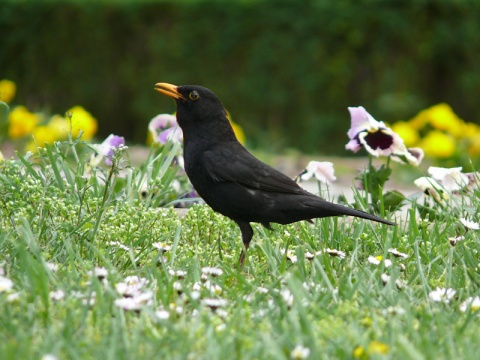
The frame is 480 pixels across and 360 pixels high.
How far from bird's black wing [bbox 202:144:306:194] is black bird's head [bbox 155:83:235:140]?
15 centimetres

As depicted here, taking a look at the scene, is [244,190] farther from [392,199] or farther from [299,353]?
[299,353]

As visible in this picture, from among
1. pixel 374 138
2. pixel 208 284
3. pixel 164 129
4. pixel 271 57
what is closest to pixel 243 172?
pixel 208 284

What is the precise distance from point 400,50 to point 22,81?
4.59 metres

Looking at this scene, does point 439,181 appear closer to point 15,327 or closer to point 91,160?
point 91,160

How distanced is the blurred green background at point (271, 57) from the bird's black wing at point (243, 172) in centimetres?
549

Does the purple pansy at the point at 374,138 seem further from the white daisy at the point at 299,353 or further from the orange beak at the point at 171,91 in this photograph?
the white daisy at the point at 299,353

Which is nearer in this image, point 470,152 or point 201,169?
point 201,169

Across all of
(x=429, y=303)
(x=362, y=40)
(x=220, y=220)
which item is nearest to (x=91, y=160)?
(x=220, y=220)

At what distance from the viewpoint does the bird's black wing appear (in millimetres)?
4055

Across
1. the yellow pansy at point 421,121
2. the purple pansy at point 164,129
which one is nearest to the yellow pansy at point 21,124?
the purple pansy at point 164,129

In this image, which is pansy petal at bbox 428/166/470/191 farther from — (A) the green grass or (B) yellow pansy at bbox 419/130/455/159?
(B) yellow pansy at bbox 419/130/455/159

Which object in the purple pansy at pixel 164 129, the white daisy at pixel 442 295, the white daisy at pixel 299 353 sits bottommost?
the white daisy at pixel 442 295

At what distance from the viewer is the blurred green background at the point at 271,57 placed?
31.2 ft

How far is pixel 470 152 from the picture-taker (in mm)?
8367
